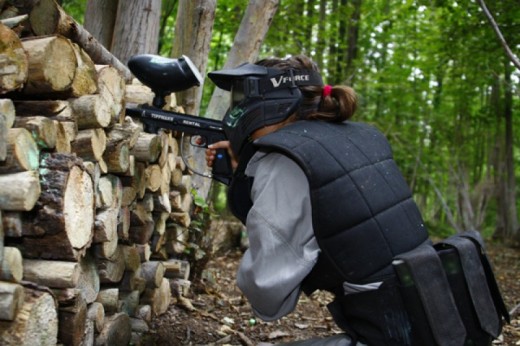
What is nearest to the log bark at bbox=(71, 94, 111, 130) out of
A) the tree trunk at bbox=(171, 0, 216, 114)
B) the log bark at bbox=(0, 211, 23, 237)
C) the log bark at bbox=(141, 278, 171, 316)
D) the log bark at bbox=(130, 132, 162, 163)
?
the log bark at bbox=(130, 132, 162, 163)

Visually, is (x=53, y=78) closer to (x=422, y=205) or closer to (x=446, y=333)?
(x=446, y=333)

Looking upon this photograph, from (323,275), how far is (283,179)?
1.34 ft

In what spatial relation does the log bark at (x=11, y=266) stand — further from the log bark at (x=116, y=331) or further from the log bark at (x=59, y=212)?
the log bark at (x=116, y=331)

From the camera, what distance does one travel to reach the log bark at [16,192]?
196 centimetres

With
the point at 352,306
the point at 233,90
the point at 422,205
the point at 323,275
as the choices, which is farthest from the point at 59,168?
the point at 422,205

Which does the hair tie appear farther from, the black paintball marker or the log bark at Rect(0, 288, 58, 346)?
the log bark at Rect(0, 288, 58, 346)

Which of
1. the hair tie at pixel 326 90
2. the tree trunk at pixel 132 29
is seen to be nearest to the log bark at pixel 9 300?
the hair tie at pixel 326 90

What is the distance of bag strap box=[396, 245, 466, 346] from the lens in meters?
1.85

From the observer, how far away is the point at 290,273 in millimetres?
1902

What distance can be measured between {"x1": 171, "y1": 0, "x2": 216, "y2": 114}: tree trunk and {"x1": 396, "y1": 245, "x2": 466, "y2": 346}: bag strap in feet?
10.5

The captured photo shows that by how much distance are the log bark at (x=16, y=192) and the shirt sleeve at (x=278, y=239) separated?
0.82m

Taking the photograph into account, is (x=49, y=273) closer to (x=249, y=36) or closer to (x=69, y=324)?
(x=69, y=324)

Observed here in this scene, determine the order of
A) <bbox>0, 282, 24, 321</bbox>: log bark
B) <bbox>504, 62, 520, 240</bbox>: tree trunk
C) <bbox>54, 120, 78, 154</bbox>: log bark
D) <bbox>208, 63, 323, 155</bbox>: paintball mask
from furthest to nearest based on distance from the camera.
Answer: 1. <bbox>504, 62, 520, 240</bbox>: tree trunk
2. <bbox>54, 120, 78, 154</bbox>: log bark
3. <bbox>208, 63, 323, 155</bbox>: paintball mask
4. <bbox>0, 282, 24, 321</bbox>: log bark

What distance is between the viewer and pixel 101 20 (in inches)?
195
